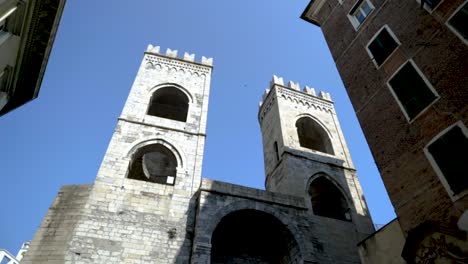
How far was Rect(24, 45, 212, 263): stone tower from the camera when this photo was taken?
10.1 m

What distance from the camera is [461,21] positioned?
28.1ft

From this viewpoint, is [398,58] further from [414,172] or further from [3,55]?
[3,55]

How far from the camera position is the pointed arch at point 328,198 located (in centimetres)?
1616

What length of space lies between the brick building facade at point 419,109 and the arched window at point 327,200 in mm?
6716

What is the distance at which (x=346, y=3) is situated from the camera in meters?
13.8

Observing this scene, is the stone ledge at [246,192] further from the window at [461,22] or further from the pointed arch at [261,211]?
the window at [461,22]

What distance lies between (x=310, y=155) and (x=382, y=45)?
7.94 m

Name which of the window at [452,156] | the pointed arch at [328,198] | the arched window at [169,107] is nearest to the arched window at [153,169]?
the arched window at [169,107]

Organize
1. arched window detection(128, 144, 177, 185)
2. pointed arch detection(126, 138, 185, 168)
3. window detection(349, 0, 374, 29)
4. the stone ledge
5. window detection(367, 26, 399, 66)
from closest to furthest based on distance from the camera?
window detection(367, 26, 399, 66)
window detection(349, 0, 374, 29)
the stone ledge
pointed arch detection(126, 138, 185, 168)
arched window detection(128, 144, 177, 185)

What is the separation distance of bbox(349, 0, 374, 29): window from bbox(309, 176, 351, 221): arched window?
26.5 feet

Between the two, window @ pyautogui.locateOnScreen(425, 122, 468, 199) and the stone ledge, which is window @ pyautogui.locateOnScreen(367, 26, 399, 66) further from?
the stone ledge

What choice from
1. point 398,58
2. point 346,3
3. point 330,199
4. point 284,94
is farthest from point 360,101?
point 284,94

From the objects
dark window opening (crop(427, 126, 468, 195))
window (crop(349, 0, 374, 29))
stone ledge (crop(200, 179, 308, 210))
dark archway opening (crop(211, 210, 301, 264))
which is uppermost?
window (crop(349, 0, 374, 29))

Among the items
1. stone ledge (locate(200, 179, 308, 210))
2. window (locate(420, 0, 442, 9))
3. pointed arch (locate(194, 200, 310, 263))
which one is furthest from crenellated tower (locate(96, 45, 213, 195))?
window (locate(420, 0, 442, 9))
